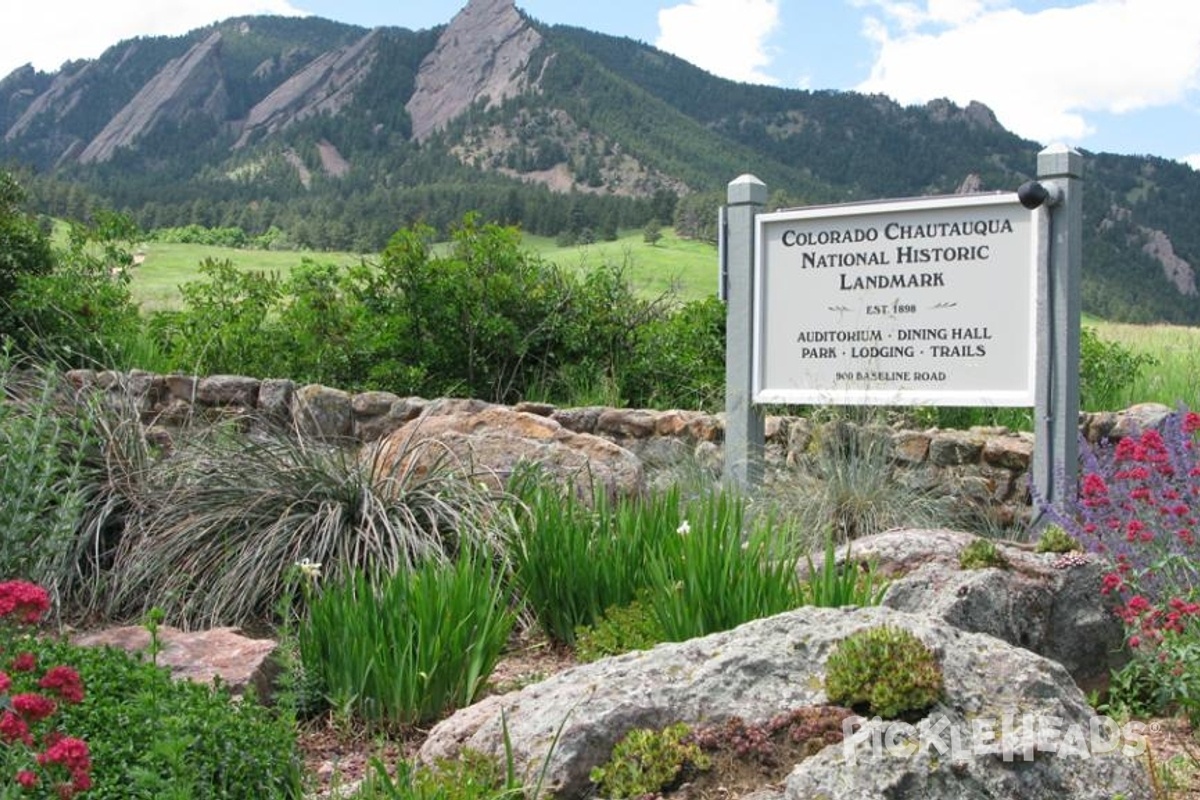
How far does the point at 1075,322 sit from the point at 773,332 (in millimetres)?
1675

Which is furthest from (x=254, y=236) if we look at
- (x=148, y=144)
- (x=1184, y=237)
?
(x=148, y=144)

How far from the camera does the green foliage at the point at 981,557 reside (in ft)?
14.5

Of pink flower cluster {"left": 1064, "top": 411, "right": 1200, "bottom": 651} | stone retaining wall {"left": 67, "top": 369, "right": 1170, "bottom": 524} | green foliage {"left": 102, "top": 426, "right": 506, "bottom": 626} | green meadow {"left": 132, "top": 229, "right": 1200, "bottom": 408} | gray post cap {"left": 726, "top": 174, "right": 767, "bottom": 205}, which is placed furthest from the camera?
green meadow {"left": 132, "top": 229, "right": 1200, "bottom": 408}

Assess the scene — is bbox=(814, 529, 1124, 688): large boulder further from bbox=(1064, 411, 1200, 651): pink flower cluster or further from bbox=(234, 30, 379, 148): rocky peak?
bbox=(234, 30, 379, 148): rocky peak

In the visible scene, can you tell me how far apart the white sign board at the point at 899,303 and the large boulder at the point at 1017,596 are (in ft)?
7.52

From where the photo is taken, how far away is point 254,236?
63.4 m

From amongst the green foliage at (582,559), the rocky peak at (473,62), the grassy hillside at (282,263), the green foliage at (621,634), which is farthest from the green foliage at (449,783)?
the rocky peak at (473,62)

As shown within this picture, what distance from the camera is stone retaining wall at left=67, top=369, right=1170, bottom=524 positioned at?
24.6ft

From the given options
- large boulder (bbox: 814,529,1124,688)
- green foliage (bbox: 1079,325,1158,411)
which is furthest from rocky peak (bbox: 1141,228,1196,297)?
large boulder (bbox: 814,529,1124,688)

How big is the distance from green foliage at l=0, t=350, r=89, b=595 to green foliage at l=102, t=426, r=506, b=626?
0.85 ft

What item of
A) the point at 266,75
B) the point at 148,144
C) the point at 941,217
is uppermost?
the point at 266,75

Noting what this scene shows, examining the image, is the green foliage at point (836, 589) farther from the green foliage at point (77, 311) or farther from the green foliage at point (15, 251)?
the green foliage at point (15, 251)

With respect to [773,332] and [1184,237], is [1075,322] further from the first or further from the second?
[1184,237]

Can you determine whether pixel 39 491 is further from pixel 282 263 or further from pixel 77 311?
pixel 282 263
